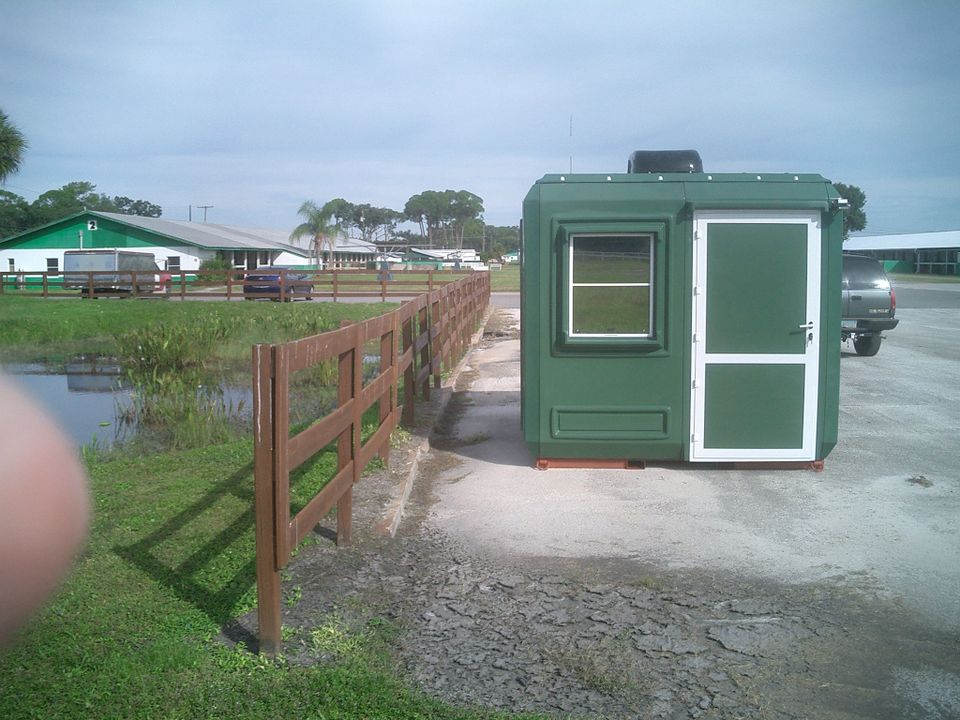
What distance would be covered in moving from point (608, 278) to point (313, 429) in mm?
3466

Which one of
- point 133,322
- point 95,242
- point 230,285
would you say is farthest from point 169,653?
point 95,242

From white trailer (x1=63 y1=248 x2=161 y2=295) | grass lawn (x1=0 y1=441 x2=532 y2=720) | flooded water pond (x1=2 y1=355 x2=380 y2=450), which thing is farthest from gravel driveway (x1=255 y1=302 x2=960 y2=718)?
white trailer (x1=63 y1=248 x2=161 y2=295)

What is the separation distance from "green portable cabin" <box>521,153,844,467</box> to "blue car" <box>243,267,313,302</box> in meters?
29.0

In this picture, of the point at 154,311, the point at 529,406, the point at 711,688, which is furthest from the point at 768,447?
the point at 154,311

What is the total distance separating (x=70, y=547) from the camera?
3.95 metres

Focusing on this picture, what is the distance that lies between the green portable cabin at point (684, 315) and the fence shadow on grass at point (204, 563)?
106 inches

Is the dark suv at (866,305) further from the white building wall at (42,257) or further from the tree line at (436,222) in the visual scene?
the tree line at (436,222)

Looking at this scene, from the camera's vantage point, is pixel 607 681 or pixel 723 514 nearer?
pixel 607 681

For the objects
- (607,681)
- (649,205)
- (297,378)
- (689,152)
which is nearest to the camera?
(607,681)

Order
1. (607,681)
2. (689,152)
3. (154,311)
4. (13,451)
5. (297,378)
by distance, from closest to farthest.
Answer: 1. (13,451)
2. (607,681)
3. (689,152)
4. (297,378)
5. (154,311)

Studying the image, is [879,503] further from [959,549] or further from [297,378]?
[297,378]

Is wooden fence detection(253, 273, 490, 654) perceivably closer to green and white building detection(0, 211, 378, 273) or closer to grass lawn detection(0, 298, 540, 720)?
grass lawn detection(0, 298, 540, 720)

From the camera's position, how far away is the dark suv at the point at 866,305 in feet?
52.0

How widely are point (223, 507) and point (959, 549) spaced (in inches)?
191
